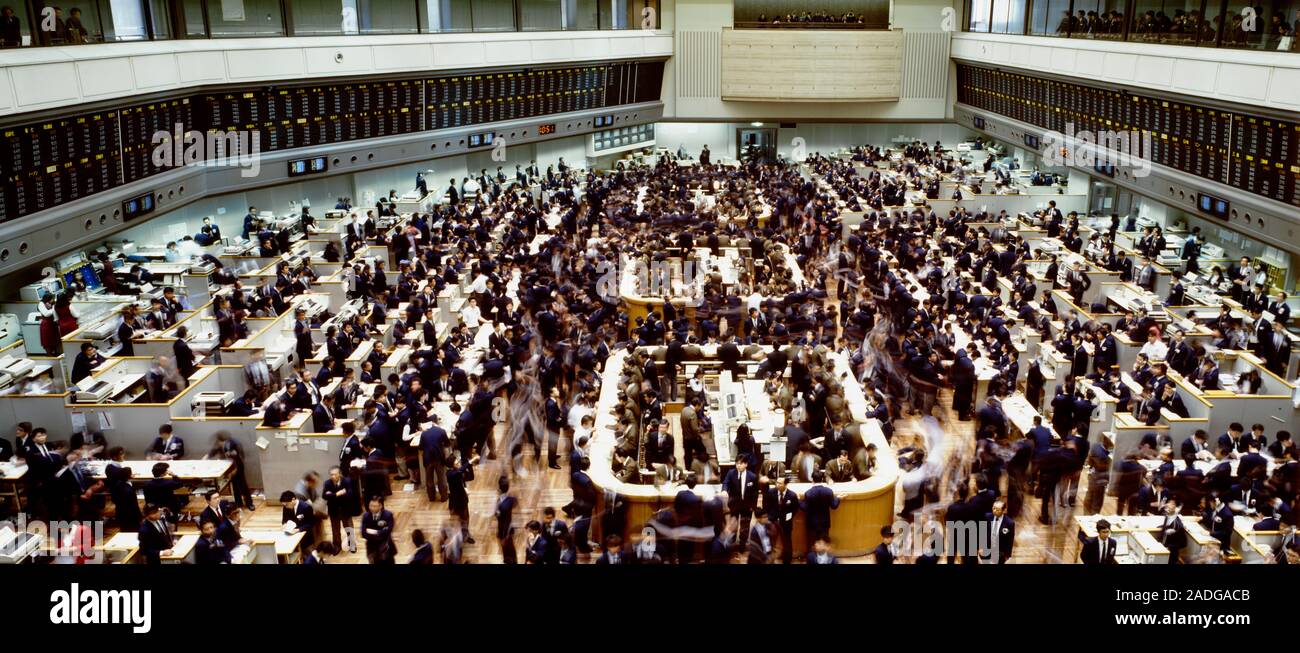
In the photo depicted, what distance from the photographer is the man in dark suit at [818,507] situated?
337 inches

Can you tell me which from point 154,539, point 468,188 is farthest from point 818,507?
point 468,188

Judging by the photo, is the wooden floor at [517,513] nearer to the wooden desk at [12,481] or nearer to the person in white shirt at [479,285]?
the wooden desk at [12,481]

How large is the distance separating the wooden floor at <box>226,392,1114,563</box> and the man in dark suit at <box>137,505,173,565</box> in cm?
169

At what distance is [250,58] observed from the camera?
61.8 ft

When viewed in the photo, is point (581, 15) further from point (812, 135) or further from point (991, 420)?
point (991, 420)

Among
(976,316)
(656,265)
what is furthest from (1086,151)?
(656,265)

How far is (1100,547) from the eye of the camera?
781cm

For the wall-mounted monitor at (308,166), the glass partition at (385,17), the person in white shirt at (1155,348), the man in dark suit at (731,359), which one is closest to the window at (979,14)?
the glass partition at (385,17)

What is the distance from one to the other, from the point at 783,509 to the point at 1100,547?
2832mm

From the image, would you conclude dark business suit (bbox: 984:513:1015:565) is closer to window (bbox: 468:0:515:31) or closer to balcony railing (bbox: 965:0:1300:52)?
balcony railing (bbox: 965:0:1300:52)

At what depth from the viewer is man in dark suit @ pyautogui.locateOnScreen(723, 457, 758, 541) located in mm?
8802

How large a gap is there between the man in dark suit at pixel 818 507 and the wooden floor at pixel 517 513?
2.64 ft
